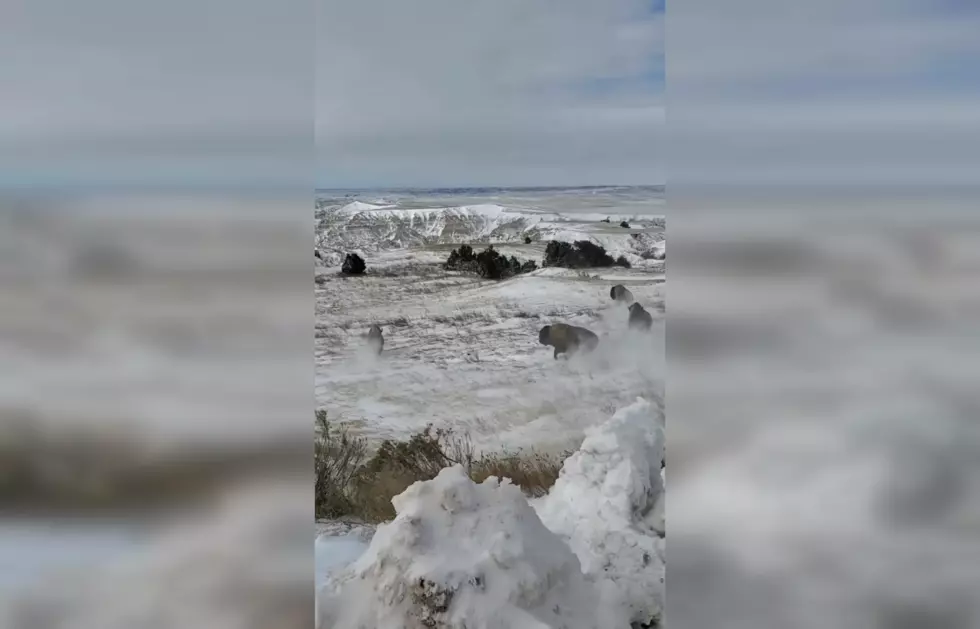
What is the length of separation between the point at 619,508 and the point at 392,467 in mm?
540

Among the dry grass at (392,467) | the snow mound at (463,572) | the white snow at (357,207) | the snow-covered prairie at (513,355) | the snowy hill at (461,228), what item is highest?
the white snow at (357,207)

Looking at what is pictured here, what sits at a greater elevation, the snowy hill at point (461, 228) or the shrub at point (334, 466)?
the snowy hill at point (461, 228)

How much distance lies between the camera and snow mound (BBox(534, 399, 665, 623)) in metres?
1.97

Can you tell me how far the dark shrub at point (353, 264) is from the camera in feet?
6.66

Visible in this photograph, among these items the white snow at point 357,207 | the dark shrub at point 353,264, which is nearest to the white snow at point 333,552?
the dark shrub at point 353,264

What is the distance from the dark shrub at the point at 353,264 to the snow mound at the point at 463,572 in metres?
0.52

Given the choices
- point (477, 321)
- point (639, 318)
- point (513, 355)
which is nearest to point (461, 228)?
point (477, 321)
